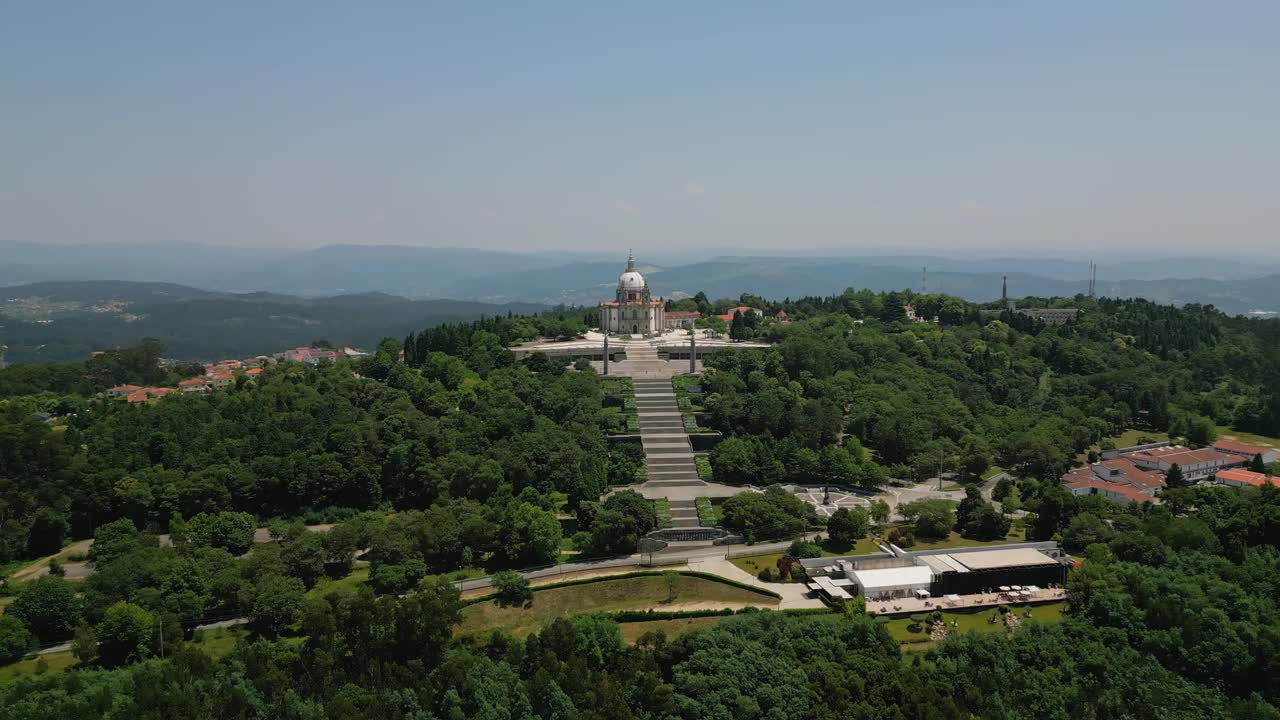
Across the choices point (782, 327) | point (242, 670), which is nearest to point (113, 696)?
point (242, 670)

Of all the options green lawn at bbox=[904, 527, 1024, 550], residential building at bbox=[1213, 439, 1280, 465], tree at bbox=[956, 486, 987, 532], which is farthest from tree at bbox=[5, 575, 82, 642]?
residential building at bbox=[1213, 439, 1280, 465]

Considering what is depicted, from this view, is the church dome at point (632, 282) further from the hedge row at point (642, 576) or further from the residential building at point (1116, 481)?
the hedge row at point (642, 576)

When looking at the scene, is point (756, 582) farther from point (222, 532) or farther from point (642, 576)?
point (222, 532)

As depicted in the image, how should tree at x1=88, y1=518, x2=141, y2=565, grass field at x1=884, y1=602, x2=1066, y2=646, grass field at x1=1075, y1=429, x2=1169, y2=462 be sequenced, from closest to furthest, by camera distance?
grass field at x1=884, y1=602, x2=1066, y2=646, tree at x1=88, y1=518, x2=141, y2=565, grass field at x1=1075, y1=429, x2=1169, y2=462

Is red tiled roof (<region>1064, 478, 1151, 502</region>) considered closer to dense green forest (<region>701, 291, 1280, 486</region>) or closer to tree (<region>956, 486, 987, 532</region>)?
dense green forest (<region>701, 291, 1280, 486</region>)

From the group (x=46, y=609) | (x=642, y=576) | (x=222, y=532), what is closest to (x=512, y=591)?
(x=642, y=576)
